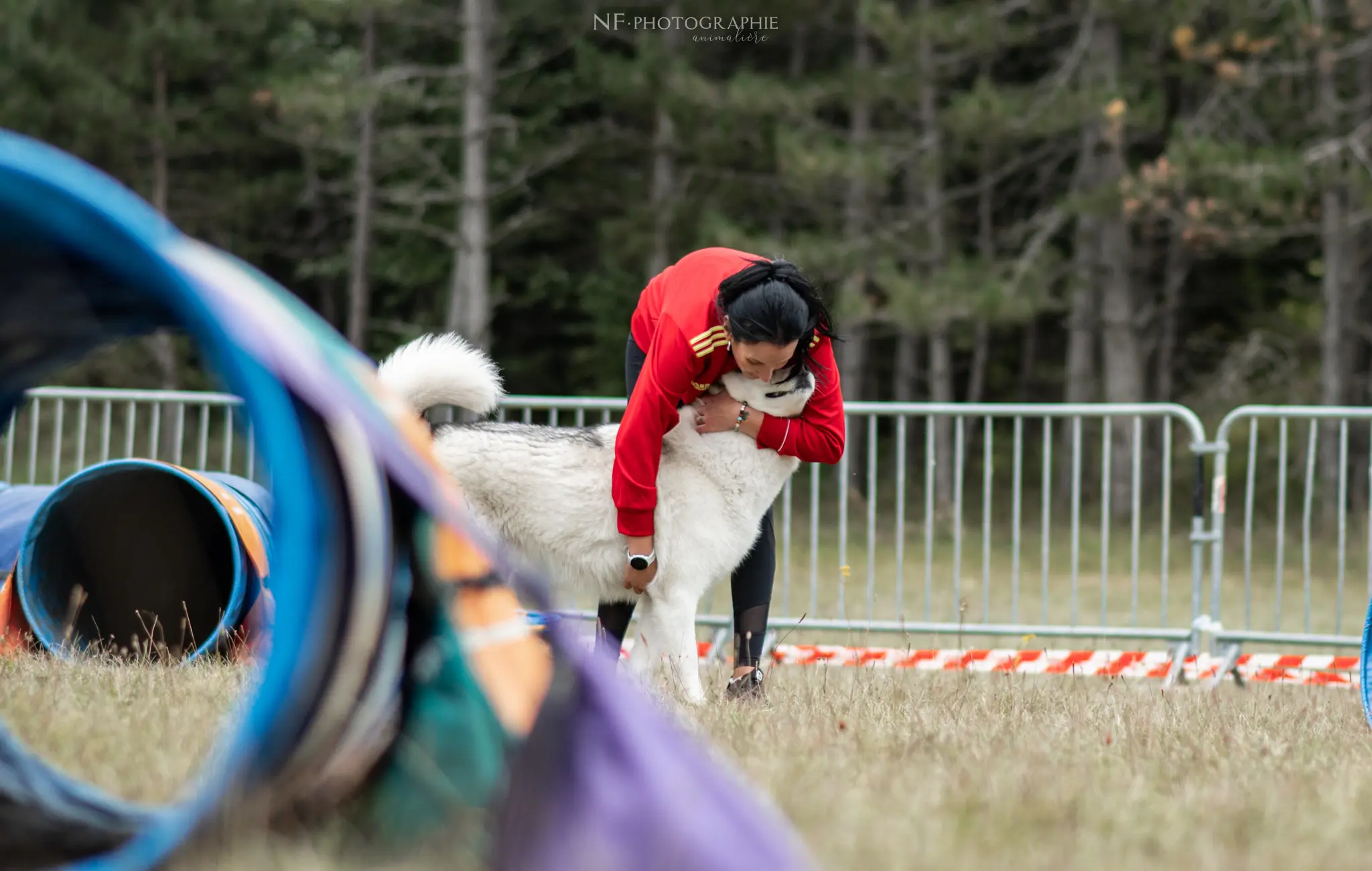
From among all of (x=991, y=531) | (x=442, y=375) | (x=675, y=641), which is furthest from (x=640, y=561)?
(x=991, y=531)

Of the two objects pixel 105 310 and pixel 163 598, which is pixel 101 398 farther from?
pixel 105 310

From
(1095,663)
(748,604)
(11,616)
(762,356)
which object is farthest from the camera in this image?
(1095,663)

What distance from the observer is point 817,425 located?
4551 mm

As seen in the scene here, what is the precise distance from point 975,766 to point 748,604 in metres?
1.69

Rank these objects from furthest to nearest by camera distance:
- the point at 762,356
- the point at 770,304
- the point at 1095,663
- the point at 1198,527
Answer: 1. the point at 1198,527
2. the point at 1095,663
3. the point at 762,356
4. the point at 770,304

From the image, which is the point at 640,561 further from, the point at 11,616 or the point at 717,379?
the point at 11,616

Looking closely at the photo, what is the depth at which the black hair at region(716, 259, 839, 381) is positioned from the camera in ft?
13.3

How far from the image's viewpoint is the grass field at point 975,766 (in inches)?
91.1

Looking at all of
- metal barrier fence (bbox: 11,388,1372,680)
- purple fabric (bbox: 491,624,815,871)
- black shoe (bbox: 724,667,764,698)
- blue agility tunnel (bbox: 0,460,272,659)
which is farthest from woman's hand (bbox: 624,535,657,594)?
purple fabric (bbox: 491,624,815,871)

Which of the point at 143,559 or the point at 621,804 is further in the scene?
the point at 143,559

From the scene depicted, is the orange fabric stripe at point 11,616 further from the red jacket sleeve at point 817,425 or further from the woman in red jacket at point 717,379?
the red jacket sleeve at point 817,425

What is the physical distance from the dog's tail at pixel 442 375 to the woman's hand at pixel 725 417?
68 centimetres

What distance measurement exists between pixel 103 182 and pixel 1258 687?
522 centimetres

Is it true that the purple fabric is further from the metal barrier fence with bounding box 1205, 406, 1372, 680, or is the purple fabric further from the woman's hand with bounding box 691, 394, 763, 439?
the metal barrier fence with bounding box 1205, 406, 1372, 680
